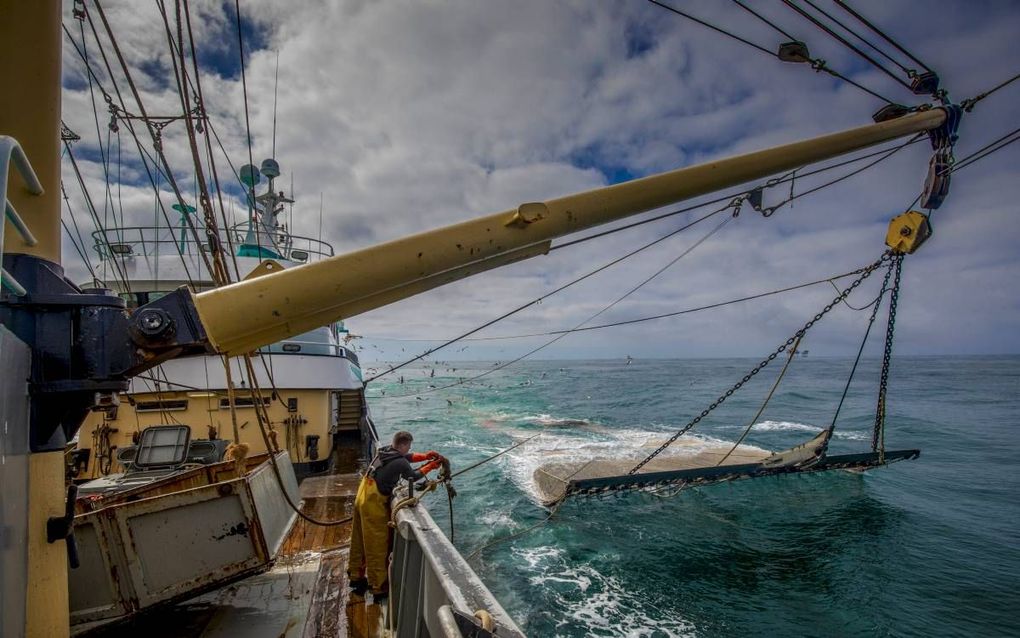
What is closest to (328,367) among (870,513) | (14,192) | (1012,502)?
(14,192)

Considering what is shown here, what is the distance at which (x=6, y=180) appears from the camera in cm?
149

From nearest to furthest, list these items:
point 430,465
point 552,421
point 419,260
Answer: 1. point 419,260
2. point 430,465
3. point 552,421

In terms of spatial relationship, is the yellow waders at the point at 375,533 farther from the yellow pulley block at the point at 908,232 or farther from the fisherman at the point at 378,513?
the yellow pulley block at the point at 908,232

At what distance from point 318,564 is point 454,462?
1340 cm

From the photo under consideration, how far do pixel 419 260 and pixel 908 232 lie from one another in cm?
664

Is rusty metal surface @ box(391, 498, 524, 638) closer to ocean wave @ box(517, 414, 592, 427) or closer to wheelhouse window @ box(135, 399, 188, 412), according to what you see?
wheelhouse window @ box(135, 399, 188, 412)

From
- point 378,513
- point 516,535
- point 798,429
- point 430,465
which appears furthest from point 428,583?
point 798,429

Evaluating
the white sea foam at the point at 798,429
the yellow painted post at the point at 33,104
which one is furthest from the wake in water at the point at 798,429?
the yellow painted post at the point at 33,104

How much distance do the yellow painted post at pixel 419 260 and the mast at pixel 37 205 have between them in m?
1.01

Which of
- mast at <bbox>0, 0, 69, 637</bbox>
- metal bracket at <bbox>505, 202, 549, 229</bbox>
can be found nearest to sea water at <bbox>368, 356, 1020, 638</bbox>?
mast at <bbox>0, 0, 69, 637</bbox>

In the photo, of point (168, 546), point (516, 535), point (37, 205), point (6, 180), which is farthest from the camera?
point (516, 535)

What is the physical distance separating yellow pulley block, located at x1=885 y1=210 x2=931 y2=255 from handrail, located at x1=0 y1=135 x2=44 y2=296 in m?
7.98

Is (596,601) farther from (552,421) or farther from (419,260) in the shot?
(552,421)

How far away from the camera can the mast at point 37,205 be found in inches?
75.2
